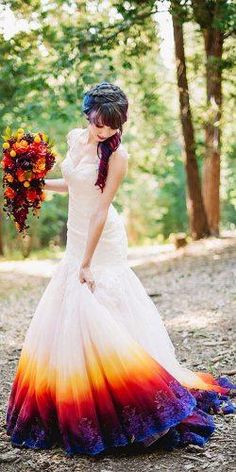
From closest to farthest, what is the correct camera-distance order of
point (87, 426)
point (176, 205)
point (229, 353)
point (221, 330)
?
point (87, 426) → point (229, 353) → point (221, 330) → point (176, 205)

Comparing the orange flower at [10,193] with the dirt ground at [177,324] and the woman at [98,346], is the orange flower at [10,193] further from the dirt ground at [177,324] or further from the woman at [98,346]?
the dirt ground at [177,324]

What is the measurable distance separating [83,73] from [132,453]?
7708 millimetres

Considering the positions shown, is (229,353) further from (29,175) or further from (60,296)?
(29,175)

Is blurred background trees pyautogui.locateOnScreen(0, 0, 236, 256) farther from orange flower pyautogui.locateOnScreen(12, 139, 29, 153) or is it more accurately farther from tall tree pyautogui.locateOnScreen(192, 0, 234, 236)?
orange flower pyautogui.locateOnScreen(12, 139, 29, 153)

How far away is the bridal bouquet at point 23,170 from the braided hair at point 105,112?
469mm

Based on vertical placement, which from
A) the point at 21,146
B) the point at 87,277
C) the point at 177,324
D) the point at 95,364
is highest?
the point at 21,146

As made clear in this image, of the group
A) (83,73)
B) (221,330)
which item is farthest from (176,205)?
(221,330)

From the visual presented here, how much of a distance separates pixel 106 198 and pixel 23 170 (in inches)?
25.7

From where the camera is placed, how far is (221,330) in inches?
259

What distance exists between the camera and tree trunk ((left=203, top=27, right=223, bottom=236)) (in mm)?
11234

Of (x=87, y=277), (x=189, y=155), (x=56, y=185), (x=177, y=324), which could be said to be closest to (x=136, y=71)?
(x=189, y=155)

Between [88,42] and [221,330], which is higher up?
[88,42]

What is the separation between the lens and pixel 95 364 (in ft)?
11.6

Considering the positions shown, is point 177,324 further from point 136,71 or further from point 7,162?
point 136,71
